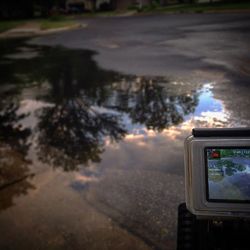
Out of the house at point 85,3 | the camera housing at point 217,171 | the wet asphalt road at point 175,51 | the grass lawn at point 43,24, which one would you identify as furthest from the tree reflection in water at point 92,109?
the house at point 85,3

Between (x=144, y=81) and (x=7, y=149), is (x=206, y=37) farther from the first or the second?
(x=7, y=149)

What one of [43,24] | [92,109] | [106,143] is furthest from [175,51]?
[43,24]

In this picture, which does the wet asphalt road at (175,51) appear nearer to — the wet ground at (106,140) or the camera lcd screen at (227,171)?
the wet ground at (106,140)

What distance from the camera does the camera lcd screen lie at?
161 cm

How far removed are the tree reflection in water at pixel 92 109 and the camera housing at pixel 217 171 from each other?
399cm

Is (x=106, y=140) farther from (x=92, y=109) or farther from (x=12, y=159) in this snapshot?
(x=92, y=109)

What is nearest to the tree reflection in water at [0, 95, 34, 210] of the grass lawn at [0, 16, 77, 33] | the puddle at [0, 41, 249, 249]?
the puddle at [0, 41, 249, 249]

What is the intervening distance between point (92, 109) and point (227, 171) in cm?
652

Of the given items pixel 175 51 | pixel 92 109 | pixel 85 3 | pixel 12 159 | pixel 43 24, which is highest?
pixel 85 3

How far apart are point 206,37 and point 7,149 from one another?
1299 cm

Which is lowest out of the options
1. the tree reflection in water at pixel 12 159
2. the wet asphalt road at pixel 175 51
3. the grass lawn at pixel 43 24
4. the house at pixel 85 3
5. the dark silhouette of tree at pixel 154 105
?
the tree reflection in water at pixel 12 159

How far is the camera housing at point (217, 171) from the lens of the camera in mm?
1589

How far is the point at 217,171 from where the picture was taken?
1.65 m

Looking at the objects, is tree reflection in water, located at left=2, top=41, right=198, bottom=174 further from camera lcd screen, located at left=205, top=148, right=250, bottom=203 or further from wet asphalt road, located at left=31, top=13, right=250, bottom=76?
camera lcd screen, located at left=205, top=148, right=250, bottom=203
